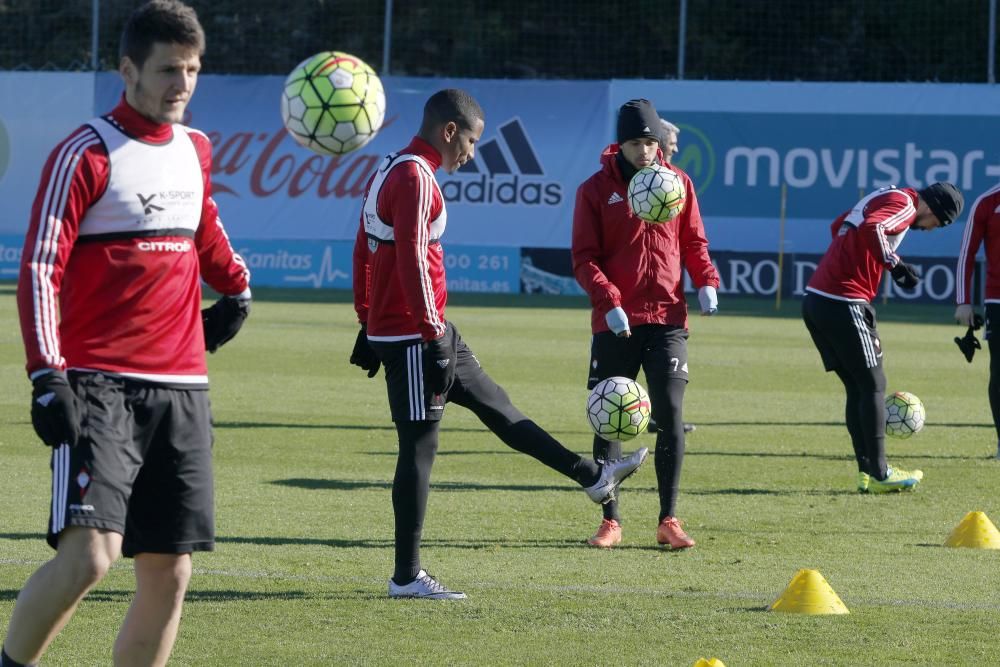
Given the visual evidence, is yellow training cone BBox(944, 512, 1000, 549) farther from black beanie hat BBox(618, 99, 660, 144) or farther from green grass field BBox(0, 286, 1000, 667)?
black beanie hat BBox(618, 99, 660, 144)

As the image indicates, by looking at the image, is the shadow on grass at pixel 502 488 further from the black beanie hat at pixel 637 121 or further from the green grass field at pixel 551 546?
the black beanie hat at pixel 637 121

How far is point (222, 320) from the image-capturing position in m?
4.88

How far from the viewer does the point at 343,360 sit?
674 inches

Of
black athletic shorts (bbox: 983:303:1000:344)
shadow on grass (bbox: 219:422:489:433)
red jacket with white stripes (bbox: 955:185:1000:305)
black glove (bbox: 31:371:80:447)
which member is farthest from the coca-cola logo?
black glove (bbox: 31:371:80:447)

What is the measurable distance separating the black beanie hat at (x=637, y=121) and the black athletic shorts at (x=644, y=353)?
0.88 metres

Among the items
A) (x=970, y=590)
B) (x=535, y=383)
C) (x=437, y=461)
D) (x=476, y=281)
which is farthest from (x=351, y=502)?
(x=476, y=281)

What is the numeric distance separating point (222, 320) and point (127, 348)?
0.54m

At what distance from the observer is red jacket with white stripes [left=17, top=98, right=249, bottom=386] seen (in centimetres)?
420

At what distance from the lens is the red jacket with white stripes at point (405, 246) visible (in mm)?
6078

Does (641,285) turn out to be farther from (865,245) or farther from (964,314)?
(964,314)

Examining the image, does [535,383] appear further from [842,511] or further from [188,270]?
[188,270]

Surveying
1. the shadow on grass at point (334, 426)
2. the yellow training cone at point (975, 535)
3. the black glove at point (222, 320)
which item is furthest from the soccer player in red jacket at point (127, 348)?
the shadow on grass at point (334, 426)

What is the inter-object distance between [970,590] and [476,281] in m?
22.5

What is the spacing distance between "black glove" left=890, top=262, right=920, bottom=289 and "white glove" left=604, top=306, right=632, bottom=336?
2459 millimetres
